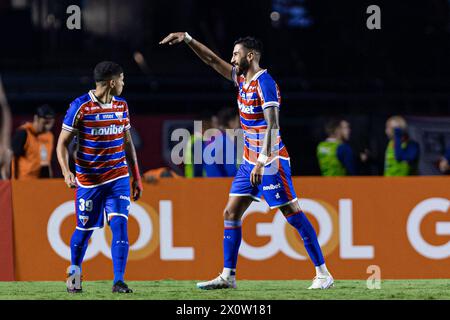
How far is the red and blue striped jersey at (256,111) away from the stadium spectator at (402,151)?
176 inches

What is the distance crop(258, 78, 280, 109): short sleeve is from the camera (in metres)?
10.1

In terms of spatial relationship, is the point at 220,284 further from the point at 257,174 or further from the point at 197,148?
the point at 197,148

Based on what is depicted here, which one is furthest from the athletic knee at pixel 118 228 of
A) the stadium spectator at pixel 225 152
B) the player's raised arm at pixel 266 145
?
the stadium spectator at pixel 225 152

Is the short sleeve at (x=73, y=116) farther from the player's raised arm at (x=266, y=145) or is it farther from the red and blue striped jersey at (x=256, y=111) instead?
the player's raised arm at (x=266, y=145)

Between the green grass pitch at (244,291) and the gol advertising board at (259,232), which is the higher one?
the gol advertising board at (259,232)

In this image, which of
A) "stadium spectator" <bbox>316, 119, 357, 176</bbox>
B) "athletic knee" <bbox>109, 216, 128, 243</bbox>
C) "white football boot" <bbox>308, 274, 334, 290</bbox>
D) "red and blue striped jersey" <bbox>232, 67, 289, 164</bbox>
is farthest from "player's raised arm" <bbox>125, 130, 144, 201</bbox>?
"stadium spectator" <bbox>316, 119, 357, 176</bbox>

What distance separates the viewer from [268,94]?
1009 cm

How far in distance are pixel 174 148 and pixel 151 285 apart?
5635 millimetres

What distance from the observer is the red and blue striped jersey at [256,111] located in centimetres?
1015

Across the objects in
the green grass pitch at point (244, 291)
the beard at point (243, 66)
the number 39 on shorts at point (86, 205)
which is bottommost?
the green grass pitch at point (244, 291)

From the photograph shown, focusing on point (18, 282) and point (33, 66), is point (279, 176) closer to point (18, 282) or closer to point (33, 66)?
point (18, 282)

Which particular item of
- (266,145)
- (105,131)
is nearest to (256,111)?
(266,145)

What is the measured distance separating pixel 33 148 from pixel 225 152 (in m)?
2.75

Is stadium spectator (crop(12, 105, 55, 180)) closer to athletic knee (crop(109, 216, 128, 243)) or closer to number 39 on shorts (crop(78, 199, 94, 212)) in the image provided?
number 39 on shorts (crop(78, 199, 94, 212))
